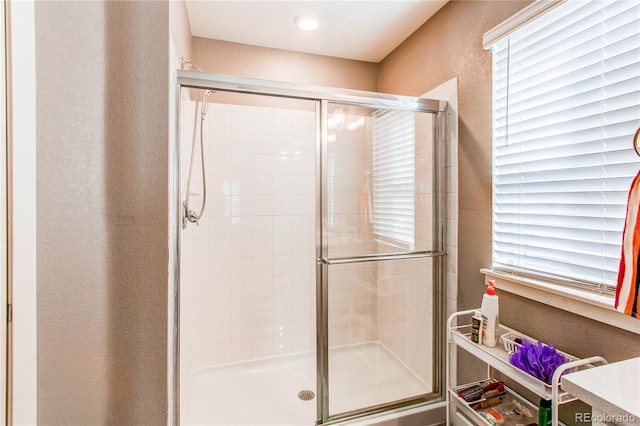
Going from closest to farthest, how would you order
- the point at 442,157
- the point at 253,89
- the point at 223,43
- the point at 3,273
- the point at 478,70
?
the point at 3,273 → the point at 253,89 → the point at 478,70 → the point at 442,157 → the point at 223,43

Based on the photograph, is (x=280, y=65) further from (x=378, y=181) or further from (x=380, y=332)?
(x=380, y=332)

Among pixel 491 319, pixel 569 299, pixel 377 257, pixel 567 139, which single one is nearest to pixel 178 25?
pixel 377 257

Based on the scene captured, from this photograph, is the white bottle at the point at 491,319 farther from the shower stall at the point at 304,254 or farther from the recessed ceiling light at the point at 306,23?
the recessed ceiling light at the point at 306,23

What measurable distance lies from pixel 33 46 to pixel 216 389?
207 cm

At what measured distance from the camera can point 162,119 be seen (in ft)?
3.80

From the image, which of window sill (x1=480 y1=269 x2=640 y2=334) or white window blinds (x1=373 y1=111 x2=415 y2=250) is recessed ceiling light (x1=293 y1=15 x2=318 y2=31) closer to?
white window blinds (x1=373 y1=111 x2=415 y2=250)

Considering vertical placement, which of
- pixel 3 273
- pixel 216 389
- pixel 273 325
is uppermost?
pixel 3 273

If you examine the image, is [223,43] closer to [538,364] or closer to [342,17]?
[342,17]

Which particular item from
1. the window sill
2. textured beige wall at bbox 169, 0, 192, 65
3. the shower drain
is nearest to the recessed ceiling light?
textured beige wall at bbox 169, 0, 192, 65

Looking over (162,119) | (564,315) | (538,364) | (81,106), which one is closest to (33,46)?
(81,106)

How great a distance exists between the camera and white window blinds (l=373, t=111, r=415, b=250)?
1757mm

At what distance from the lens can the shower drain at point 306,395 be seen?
1.97m

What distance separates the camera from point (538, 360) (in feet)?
3.43

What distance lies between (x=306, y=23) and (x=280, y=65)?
17.6 inches
